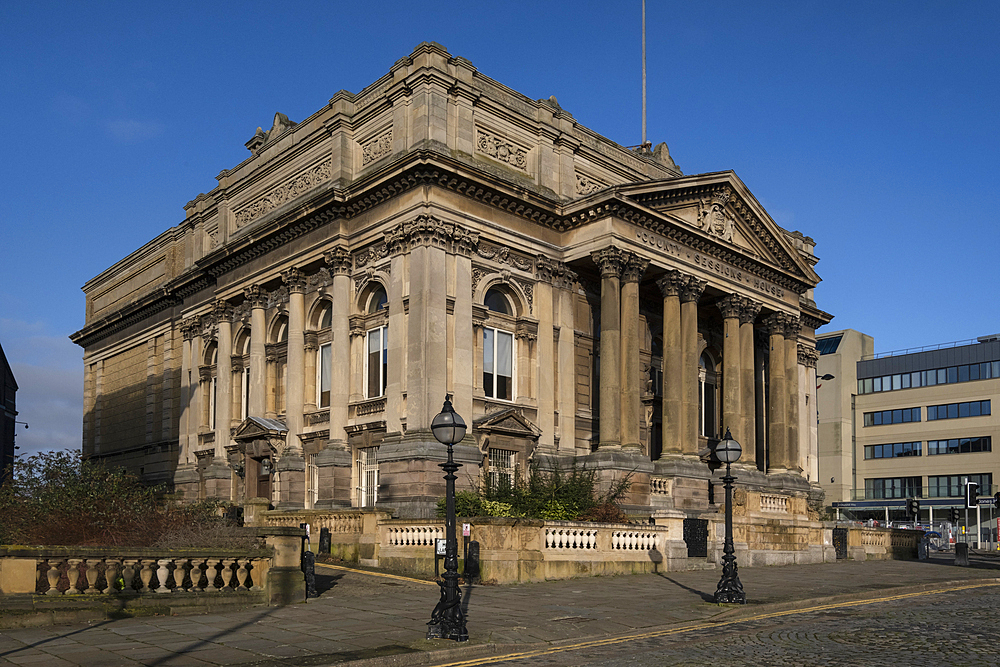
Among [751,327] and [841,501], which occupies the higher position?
[751,327]

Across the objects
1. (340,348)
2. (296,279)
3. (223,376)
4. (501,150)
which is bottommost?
(223,376)

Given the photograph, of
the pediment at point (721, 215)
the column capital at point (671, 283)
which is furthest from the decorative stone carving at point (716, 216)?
the column capital at point (671, 283)

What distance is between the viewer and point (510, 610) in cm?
1734

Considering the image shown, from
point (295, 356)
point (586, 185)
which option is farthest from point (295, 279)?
point (586, 185)

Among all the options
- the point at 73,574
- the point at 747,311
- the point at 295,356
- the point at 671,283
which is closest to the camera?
the point at 73,574

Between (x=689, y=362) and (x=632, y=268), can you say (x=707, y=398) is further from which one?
(x=632, y=268)

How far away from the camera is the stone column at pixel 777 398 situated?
4144cm

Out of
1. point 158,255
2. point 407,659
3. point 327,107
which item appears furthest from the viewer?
point 158,255

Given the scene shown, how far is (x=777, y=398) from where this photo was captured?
41.5 m

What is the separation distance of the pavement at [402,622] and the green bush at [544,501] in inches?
142

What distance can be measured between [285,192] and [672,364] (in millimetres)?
17212

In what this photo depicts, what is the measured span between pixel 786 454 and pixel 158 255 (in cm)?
3439

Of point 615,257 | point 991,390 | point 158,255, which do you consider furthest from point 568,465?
point 991,390

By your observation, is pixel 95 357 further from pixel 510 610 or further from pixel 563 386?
pixel 510 610
